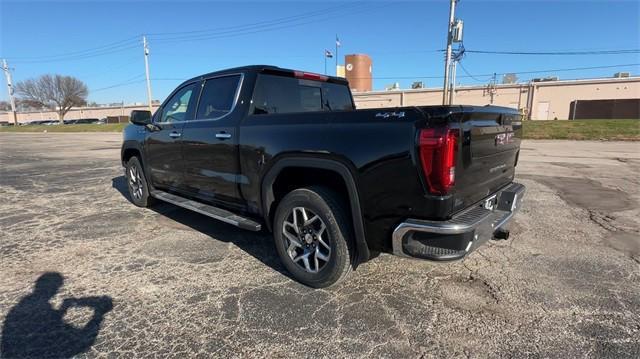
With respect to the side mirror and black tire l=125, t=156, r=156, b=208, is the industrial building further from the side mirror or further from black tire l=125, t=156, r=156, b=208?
the side mirror

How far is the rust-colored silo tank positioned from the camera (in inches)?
2354

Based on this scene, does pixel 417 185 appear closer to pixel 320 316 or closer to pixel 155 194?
pixel 320 316

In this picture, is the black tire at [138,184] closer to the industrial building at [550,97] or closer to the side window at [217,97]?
the side window at [217,97]

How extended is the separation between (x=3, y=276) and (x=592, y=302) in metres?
5.19

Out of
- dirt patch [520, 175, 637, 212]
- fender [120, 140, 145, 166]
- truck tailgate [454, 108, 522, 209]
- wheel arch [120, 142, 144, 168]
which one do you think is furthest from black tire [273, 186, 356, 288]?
dirt patch [520, 175, 637, 212]

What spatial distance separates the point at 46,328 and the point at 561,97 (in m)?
50.4

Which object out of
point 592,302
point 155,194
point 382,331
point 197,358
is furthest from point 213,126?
point 592,302

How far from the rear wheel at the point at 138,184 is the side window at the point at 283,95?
290 cm

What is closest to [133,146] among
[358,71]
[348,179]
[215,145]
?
[215,145]

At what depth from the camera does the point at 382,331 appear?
2.66 metres

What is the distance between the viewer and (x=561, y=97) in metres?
42.5

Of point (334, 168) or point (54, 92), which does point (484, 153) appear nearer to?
point (334, 168)

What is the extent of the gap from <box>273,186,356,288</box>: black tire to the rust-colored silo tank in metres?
58.1

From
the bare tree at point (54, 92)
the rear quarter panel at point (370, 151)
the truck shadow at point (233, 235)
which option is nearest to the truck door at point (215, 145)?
the truck shadow at point (233, 235)
